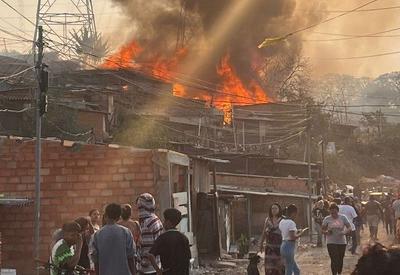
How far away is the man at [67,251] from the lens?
6.46 m

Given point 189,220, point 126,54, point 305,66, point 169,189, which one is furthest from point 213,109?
point 169,189

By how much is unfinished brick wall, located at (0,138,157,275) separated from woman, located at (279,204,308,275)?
379 centimetres

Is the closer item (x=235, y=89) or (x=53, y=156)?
(x=53, y=156)

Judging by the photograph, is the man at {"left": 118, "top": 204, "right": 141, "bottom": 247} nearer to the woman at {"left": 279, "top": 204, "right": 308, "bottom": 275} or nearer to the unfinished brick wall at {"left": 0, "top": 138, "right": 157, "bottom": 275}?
the woman at {"left": 279, "top": 204, "right": 308, "bottom": 275}

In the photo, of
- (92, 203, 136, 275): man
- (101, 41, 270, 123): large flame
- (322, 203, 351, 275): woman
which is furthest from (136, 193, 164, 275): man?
(101, 41, 270, 123): large flame

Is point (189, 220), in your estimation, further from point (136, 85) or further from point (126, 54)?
point (126, 54)

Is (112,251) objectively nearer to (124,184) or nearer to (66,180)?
(124,184)

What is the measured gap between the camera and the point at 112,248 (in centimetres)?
628

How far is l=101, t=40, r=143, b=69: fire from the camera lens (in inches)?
1594

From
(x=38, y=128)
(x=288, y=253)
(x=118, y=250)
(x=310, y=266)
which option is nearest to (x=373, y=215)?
(x=310, y=266)

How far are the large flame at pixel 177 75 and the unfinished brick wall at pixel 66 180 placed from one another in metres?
26.6

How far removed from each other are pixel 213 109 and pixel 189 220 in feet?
79.0

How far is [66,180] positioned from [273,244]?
522 centimetres

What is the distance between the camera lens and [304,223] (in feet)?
98.1
